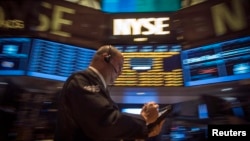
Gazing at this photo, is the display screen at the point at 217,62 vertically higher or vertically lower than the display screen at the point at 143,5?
lower

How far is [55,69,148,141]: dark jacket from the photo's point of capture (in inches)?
29.0

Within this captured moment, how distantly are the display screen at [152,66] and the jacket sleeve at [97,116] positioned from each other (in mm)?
1191

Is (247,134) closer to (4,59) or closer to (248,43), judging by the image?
(248,43)

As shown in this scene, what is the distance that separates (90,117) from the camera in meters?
0.74

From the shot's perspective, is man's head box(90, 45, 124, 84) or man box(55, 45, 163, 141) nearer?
man box(55, 45, 163, 141)

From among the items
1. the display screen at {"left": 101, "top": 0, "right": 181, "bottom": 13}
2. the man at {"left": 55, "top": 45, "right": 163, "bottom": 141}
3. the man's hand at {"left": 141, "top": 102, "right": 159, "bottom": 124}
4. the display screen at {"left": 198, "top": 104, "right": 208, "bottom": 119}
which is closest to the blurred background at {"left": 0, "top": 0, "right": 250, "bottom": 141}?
the display screen at {"left": 198, "top": 104, "right": 208, "bottom": 119}

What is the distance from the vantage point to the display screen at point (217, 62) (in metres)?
1.84

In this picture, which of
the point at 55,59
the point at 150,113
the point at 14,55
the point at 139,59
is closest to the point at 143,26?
the point at 139,59

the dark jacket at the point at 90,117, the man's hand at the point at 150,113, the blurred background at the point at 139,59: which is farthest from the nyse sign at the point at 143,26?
the dark jacket at the point at 90,117

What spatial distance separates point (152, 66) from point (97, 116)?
4.32 feet

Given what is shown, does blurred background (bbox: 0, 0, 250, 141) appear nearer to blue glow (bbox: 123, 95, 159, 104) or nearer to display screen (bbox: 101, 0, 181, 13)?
blue glow (bbox: 123, 95, 159, 104)

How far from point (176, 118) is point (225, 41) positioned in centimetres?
66

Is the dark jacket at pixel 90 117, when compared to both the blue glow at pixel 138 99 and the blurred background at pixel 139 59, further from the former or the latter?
the blue glow at pixel 138 99

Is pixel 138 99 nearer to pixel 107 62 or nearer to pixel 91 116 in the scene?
pixel 107 62
